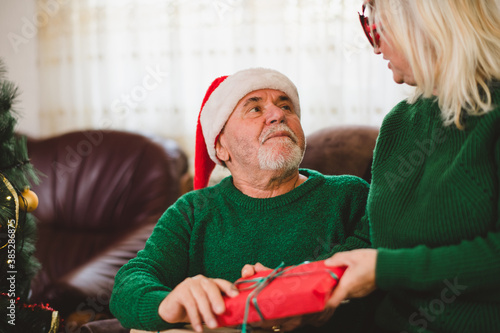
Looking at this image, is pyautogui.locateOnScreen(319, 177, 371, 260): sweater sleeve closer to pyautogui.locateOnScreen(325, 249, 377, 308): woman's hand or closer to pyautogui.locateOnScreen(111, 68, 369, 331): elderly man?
pyautogui.locateOnScreen(111, 68, 369, 331): elderly man

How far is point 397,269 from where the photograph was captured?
0.92 meters

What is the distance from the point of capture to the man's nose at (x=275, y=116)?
1.46m

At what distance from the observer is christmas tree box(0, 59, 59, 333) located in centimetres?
132

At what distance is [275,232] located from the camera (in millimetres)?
1389

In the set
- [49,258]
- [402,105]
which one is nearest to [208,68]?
[49,258]

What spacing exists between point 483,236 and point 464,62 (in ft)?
1.19

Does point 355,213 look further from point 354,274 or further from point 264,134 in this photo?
point 354,274

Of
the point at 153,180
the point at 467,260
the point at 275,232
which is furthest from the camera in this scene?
the point at 153,180

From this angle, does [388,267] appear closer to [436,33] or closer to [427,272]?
[427,272]

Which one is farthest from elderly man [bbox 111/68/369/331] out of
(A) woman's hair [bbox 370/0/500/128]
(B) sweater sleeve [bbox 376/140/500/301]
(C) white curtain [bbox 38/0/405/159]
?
(C) white curtain [bbox 38/0/405/159]

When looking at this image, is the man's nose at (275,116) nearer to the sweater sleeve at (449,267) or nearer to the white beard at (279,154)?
the white beard at (279,154)

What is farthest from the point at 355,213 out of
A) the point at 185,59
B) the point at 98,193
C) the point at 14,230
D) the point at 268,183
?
the point at 185,59

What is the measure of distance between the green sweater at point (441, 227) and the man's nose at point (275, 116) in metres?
0.43

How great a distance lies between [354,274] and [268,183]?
60 cm
